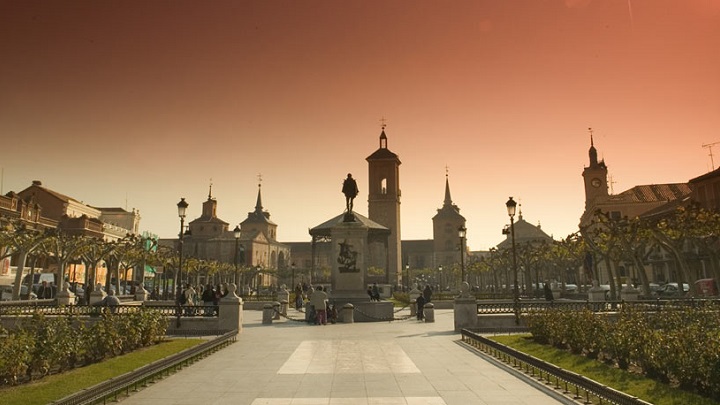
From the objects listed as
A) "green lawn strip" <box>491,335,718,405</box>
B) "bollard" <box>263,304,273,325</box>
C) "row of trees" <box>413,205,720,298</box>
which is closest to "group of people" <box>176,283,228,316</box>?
"bollard" <box>263,304,273,325</box>

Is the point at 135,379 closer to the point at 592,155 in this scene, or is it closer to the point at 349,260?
the point at 349,260

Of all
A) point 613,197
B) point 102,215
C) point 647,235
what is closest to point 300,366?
point 647,235

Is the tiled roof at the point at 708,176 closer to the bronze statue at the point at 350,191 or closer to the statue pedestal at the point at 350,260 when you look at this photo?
the bronze statue at the point at 350,191

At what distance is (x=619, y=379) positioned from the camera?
11070mm

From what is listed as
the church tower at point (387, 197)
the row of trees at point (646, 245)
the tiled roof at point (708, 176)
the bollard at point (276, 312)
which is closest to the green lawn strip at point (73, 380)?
the bollard at point (276, 312)

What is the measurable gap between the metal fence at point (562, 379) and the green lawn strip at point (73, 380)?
9580mm

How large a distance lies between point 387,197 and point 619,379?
76.0m

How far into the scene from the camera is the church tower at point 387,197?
86.4 meters

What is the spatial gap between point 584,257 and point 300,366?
47336 millimetres

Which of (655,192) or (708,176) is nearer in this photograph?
(708,176)

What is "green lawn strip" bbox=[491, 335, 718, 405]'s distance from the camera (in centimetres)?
936

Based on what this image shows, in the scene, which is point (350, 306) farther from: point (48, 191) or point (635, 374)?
point (48, 191)

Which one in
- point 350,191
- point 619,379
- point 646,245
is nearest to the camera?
point 619,379

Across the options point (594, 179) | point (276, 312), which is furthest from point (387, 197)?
point (276, 312)
